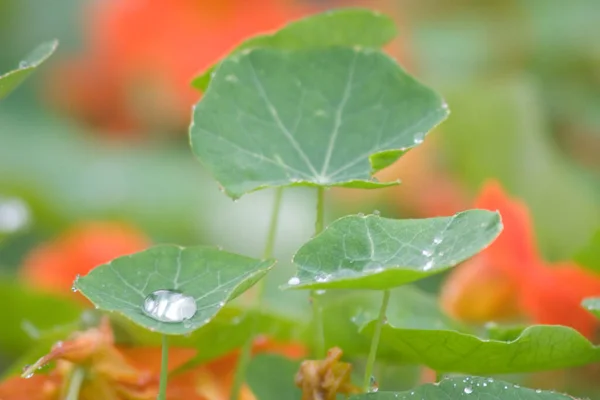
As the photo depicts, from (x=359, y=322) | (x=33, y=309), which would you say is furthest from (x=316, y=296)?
(x=33, y=309)

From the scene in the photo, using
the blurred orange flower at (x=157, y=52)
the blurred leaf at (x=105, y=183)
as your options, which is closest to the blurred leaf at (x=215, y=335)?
the blurred leaf at (x=105, y=183)

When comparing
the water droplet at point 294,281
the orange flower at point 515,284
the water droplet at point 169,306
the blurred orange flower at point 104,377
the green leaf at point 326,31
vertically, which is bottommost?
the orange flower at point 515,284

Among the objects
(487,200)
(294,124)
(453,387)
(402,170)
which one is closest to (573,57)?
(402,170)

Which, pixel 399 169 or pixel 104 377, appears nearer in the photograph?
pixel 104 377

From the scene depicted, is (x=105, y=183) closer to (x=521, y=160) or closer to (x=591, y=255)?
(x=521, y=160)

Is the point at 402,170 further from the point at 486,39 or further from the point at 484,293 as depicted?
the point at 484,293

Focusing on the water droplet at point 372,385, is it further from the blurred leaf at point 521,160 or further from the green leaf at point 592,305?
the blurred leaf at point 521,160
